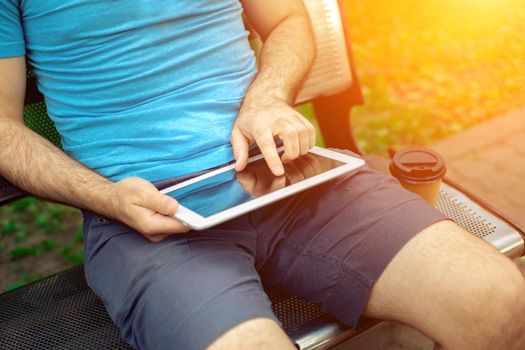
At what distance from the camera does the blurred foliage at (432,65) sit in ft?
12.4

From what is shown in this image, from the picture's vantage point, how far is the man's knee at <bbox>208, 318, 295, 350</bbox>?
4.03 ft

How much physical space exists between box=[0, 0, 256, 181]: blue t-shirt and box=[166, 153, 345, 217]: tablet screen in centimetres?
10

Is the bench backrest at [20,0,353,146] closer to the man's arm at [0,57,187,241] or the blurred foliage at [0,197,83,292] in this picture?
the man's arm at [0,57,187,241]

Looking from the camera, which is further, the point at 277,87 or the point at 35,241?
the point at 35,241

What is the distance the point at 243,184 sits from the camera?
1542 mm

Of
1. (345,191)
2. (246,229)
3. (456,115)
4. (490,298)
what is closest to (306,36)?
(345,191)

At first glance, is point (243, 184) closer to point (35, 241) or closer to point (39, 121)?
point (39, 121)

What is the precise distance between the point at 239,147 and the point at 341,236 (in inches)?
15.2

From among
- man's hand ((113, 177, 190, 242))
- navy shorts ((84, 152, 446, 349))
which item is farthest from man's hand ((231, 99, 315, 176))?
man's hand ((113, 177, 190, 242))

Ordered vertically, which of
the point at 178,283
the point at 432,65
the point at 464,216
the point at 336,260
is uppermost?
the point at 178,283

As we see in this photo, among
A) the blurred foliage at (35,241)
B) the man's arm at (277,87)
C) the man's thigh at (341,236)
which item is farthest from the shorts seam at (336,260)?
the blurred foliage at (35,241)

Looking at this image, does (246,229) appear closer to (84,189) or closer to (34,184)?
(84,189)

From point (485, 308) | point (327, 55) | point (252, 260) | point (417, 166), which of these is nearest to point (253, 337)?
point (252, 260)

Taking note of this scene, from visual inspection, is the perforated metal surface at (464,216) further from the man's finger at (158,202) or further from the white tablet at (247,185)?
the man's finger at (158,202)
